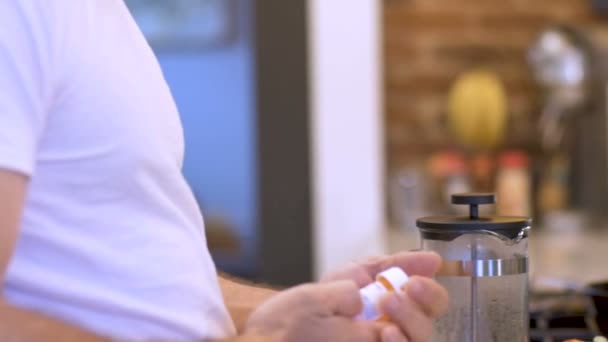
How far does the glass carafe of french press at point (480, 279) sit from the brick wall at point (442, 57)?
1945 millimetres

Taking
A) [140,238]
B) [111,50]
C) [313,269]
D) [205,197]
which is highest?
[111,50]

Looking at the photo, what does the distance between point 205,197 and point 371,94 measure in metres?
0.41

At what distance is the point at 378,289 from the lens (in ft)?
2.54

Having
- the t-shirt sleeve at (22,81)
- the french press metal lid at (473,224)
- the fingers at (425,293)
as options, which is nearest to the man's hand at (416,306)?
the fingers at (425,293)

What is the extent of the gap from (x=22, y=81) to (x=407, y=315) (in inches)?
11.9

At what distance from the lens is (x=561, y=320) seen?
1302 mm

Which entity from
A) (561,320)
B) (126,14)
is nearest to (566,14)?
(561,320)

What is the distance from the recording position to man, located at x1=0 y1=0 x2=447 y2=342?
0.64 m

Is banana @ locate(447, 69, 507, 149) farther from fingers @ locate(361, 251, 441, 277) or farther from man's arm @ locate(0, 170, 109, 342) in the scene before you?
man's arm @ locate(0, 170, 109, 342)

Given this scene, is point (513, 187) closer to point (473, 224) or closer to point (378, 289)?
point (473, 224)

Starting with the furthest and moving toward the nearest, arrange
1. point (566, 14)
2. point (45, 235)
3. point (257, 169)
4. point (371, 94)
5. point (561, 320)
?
1. point (566, 14)
2. point (371, 94)
3. point (257, 169)
4. point (561, 320)
5. point (45, 235)

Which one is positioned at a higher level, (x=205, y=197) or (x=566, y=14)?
(x=566, y=14)

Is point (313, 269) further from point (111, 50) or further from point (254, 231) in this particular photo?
point (111, 50)

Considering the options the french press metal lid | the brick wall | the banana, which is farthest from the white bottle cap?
the brick wall
